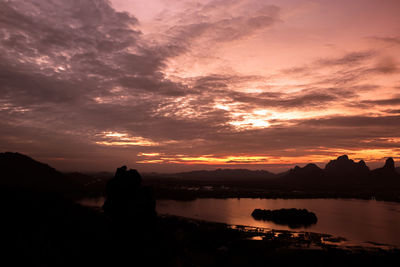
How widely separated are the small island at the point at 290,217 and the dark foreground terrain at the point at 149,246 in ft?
62.0

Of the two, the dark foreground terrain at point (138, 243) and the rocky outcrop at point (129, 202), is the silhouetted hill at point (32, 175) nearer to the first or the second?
the dark foreground terrain at point (138, 243)

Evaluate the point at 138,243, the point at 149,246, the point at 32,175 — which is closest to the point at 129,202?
the point at 138,243

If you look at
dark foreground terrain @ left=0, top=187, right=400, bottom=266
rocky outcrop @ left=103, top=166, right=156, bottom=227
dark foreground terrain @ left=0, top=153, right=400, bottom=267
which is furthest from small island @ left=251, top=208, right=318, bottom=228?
rocky outcrop @ left=103, top=166, right=156, bottom=227

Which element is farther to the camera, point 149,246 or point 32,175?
point 32,175

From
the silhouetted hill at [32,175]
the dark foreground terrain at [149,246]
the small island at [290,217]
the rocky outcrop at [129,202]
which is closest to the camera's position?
the dark foreground terrain at [149,246]

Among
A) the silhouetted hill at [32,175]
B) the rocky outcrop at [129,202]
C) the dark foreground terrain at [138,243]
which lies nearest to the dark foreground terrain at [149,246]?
the dark foreground terrain at [138,243]

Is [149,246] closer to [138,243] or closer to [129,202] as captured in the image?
[138,243]

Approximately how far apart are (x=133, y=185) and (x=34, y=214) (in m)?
21.5

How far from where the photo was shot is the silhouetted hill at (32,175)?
148962mm

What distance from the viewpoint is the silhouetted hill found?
149m

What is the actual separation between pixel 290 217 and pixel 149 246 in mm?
67266

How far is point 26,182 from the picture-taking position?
487 ft

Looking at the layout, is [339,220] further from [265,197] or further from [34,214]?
[34,214]

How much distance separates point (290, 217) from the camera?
85000mm
